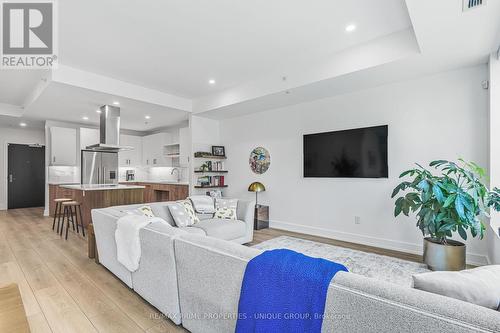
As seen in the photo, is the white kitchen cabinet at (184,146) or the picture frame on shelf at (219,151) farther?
the white kitchen cabinet at (184,146)

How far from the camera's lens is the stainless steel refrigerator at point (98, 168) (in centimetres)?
679

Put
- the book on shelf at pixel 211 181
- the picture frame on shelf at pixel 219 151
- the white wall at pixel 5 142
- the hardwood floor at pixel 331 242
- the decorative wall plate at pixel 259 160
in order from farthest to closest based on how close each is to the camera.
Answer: the white wall at pixel 5 142, the picture frame on shelf at pixel 219 151, the book on shelf at pixel 211 181, the decorative wall plate at pixel 259 160, the hardwood floor at pixel 331 242

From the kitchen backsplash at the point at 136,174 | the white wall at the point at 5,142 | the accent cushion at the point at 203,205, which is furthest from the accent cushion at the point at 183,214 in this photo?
the white wall at the point at 5,142

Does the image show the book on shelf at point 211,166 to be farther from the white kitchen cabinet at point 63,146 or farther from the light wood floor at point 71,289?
the white kitchen cabinet at point 63,146

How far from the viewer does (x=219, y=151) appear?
6.22m

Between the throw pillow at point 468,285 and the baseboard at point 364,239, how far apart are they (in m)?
2.85

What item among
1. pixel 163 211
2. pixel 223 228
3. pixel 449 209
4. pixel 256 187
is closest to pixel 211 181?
pixel 256 187

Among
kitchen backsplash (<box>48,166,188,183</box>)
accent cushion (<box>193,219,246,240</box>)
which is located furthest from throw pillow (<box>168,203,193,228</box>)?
kitchen backsplash (<box>48,166,188,183</box>)

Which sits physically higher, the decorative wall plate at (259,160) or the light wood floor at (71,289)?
the decorative wall plate at (259,160)

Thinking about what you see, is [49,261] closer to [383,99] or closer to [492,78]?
[383,99]

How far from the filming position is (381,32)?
9.94 ft

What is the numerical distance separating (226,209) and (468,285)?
3199mm

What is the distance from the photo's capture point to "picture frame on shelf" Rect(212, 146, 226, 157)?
6.16 metres

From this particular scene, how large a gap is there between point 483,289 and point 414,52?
2835 mm
